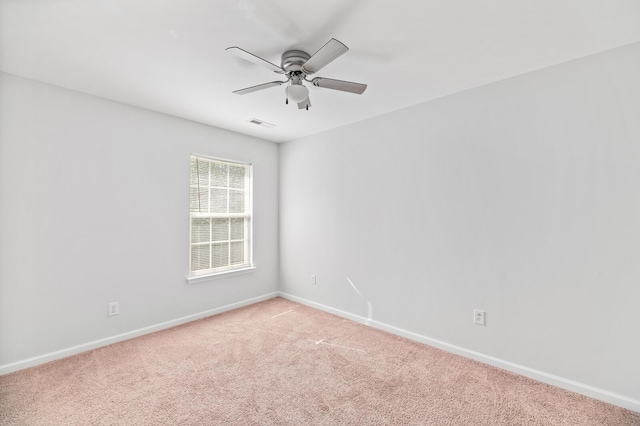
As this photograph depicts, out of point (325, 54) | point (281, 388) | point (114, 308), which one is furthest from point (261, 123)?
point (281, 388)

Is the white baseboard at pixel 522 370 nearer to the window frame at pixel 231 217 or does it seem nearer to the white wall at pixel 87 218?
the window frame at pixel 231 217

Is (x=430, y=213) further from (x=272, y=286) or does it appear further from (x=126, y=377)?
(x=126, y=377)

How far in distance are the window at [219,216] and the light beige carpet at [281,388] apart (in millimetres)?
1075

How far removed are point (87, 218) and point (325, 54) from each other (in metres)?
2.62

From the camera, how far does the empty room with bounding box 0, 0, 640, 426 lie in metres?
1.80

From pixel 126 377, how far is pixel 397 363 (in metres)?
2.21

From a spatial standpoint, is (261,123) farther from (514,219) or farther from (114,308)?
(514,219)

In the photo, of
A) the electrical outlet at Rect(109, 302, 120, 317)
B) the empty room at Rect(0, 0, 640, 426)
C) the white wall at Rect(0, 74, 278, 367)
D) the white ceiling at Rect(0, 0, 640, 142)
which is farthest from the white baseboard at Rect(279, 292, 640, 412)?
the electrical outlet at Rect(109, 302, 120, 317)

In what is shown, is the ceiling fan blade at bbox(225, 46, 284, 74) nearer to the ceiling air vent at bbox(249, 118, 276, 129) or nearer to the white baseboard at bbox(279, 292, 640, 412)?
the ceiling air vent at bbox(249, 118, 276, 129)

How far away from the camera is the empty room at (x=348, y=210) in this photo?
1.80m

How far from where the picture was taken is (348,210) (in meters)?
3.52

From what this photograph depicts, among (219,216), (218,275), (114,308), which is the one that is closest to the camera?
(114,308)

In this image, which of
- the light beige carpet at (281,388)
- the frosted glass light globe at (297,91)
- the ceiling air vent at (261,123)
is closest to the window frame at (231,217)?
the ceiling air vent at (261,123)

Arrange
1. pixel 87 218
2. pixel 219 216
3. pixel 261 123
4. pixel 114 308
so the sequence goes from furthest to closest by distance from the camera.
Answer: pixel 219 216
pixel 261 123
pixel 114 308
pixel 87 218
